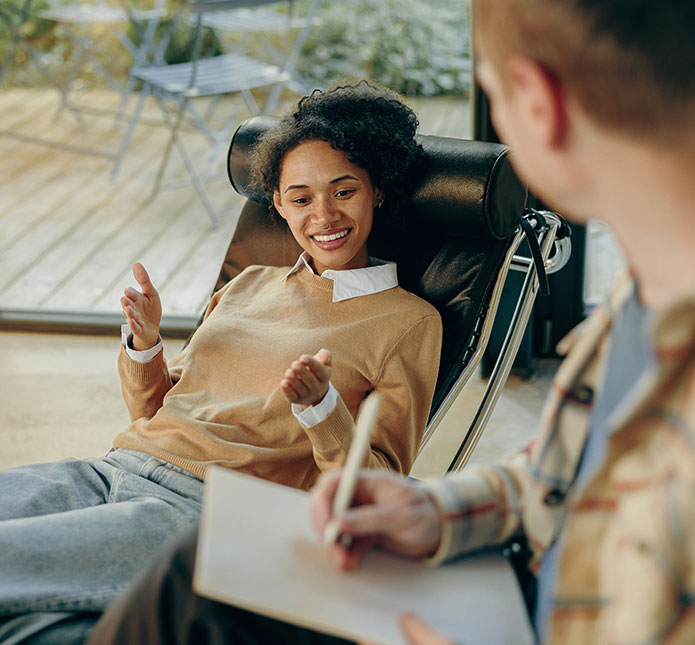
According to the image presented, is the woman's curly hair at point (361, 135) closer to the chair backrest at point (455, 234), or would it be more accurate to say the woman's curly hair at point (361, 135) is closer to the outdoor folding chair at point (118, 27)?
the chair backrest at point (455, 234)

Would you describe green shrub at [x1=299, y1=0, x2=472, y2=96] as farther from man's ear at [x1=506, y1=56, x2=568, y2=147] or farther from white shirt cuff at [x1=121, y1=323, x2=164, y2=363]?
man's ear at [x1=506, y1=56, x2=568, y2=147]

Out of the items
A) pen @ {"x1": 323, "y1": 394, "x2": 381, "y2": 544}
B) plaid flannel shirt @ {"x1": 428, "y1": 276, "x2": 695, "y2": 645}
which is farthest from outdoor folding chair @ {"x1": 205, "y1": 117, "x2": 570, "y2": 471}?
pen @ {"x1": 323, "y1": 394, "x2": 381, "y2": 544}

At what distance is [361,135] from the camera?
1755 mm

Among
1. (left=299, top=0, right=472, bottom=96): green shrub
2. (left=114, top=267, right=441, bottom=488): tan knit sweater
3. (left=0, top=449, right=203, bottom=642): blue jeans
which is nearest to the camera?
(left=0, top=449, right=203, bottom=642): blue jeans

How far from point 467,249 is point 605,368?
3.26 feet

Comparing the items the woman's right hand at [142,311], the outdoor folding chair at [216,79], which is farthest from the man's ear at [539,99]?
the outdoor folding chair at [216,79]

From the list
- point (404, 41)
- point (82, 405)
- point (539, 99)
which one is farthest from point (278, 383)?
point (404, 41)

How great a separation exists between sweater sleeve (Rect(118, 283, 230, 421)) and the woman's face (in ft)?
1.27

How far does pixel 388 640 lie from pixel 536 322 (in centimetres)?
207

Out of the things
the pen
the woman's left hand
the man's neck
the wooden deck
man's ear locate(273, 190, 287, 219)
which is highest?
the man's neck

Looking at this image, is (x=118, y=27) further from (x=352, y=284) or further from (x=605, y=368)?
(x=605, y=368)

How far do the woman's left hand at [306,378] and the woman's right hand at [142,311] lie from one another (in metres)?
0.44

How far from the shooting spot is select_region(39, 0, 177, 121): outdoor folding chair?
412 cm

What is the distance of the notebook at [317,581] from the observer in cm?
92
